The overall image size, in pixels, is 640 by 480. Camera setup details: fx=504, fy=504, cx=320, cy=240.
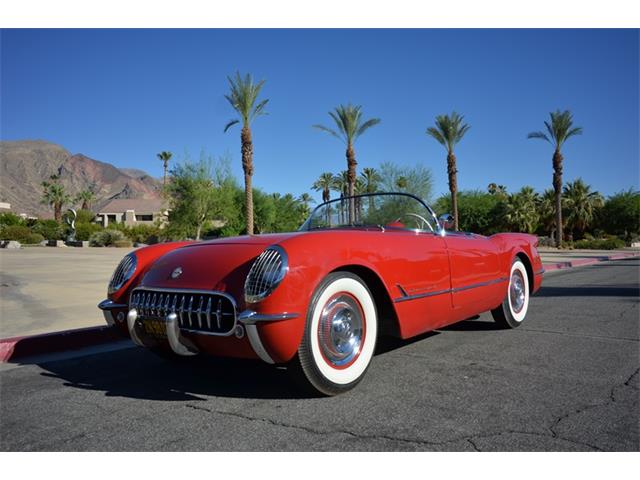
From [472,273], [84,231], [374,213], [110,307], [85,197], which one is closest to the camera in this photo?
[110,307]

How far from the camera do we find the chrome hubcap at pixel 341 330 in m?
2.99

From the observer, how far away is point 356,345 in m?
3.19

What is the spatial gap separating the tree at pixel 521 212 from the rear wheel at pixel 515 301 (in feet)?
155

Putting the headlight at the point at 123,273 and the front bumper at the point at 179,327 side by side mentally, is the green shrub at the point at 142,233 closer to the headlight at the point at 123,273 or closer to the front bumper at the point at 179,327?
the headlight at the point at 123,273

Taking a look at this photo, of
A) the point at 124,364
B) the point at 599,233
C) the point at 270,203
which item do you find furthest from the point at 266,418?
the point at 599,233

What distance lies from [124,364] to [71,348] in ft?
3.82

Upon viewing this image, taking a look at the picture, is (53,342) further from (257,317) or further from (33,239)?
(33,239)

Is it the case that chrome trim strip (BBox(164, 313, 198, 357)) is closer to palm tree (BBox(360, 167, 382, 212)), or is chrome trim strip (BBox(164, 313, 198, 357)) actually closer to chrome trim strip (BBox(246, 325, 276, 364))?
chrome trim strip (BBox(246, 325, 276, 364))

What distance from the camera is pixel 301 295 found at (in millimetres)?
2803

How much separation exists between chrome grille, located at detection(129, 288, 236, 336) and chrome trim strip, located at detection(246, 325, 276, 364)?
13 cm

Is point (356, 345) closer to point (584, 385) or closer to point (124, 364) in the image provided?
point (584, 385)

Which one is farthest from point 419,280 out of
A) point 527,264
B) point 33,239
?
point 33,239

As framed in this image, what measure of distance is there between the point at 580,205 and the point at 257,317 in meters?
55.4

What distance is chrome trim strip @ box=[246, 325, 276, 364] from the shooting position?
2697 mm
